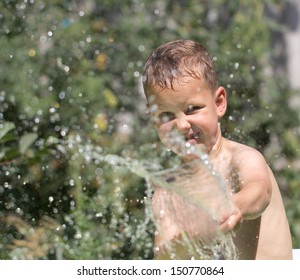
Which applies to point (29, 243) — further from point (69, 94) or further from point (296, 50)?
point (296, 50)

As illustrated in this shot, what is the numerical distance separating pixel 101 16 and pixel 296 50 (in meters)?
1.11

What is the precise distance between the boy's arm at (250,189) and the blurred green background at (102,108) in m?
0.67

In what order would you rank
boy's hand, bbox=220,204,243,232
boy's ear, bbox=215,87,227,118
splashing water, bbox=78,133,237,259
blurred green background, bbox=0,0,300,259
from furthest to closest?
blurred green background, bbox=0,0,300,259 < boy's ear, bbox=215,87,227,118 < splashing water, bbox=78,133,237,259 < boy's hand, bbox=220,204,243,232

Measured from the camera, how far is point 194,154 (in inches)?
118

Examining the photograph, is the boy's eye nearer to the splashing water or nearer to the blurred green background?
the splashing water

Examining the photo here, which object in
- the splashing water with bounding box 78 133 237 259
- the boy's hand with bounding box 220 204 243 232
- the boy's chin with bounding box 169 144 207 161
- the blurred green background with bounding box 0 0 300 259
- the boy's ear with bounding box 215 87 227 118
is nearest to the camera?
the boy's hand with bounding box 220 204 243 232

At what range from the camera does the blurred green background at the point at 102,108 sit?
12.0ft

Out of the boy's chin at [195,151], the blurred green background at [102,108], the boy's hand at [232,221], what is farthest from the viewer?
the blurred green background at [102,108]

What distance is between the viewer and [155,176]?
3359 mm

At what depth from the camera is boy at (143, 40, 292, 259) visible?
2939 mm

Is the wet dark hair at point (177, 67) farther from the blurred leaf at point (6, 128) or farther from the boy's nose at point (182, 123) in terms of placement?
the blurred leaf at point (6, 128)

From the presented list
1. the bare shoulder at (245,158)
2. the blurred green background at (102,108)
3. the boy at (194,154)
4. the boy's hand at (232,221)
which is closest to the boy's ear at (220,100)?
the boy at (194,154)

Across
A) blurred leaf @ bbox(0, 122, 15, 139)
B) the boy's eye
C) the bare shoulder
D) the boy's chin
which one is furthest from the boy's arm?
blurred leaf @ bbox(0, 122, 15, 139)

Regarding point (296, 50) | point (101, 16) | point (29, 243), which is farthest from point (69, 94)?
point (296, 50)
